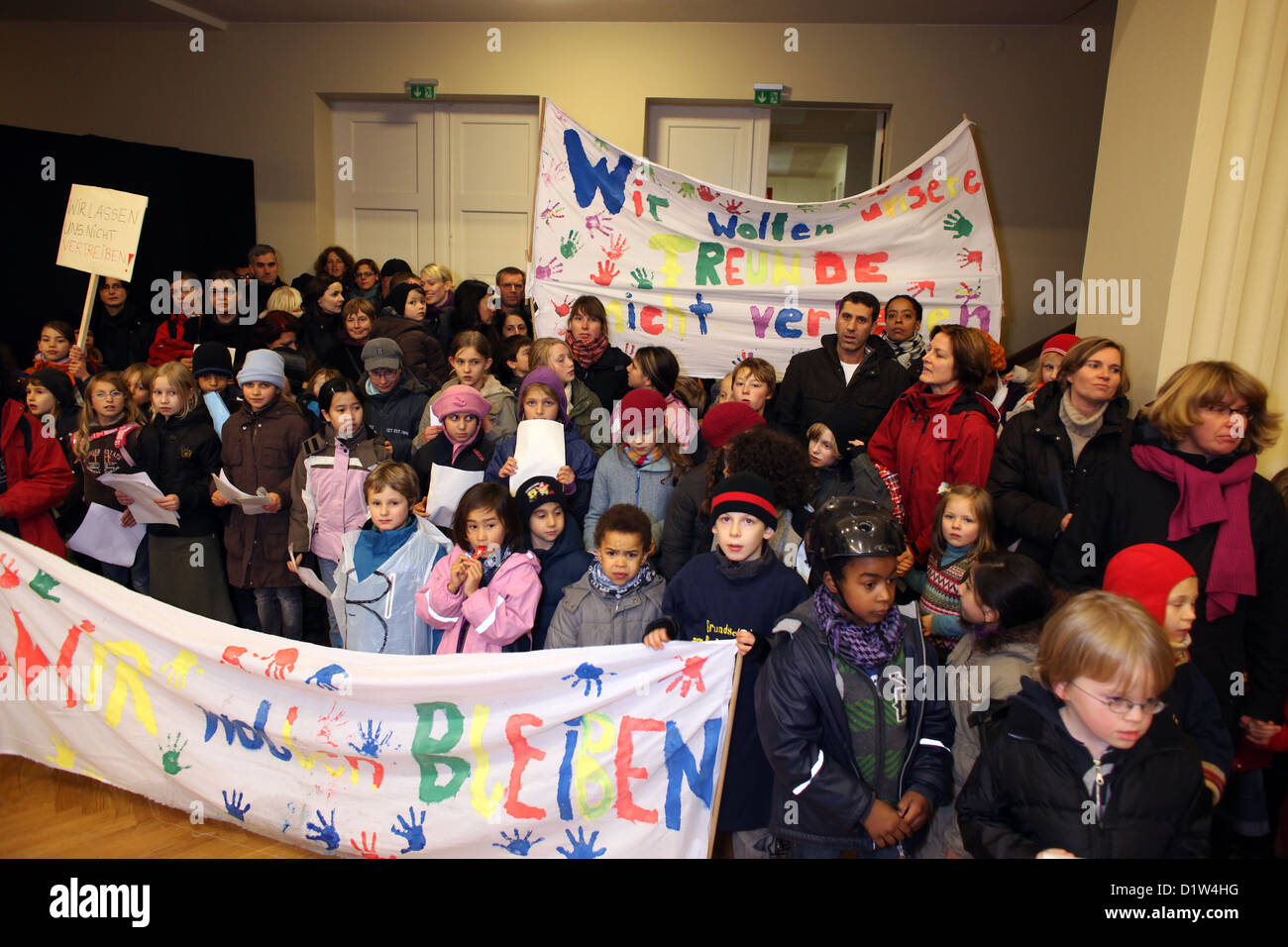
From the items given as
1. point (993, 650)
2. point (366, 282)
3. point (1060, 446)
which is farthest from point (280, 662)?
point (366, 282)

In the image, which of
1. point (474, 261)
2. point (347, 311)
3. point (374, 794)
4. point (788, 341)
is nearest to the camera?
point (374, 794)

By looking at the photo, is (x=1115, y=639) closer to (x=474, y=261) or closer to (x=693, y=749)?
(x=693, y=749)

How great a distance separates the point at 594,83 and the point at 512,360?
3201 mm

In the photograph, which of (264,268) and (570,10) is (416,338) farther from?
(570,10)

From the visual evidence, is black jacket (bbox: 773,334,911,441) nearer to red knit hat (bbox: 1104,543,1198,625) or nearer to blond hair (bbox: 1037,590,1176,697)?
red knit hat (bbox: 1104,543,1198,625)

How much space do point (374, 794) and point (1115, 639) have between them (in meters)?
2.14

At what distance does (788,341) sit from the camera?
461 cm

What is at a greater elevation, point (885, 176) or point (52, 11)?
point (52, 11)

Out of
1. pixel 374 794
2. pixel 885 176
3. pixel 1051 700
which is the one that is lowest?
pixel 374 794

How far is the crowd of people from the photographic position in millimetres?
1906

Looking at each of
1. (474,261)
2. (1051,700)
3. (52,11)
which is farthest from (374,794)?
(52,11)

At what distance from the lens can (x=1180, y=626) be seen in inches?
85.2

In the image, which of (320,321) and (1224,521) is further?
(320,321)

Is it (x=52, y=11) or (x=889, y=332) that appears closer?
(x=889, y=332)
